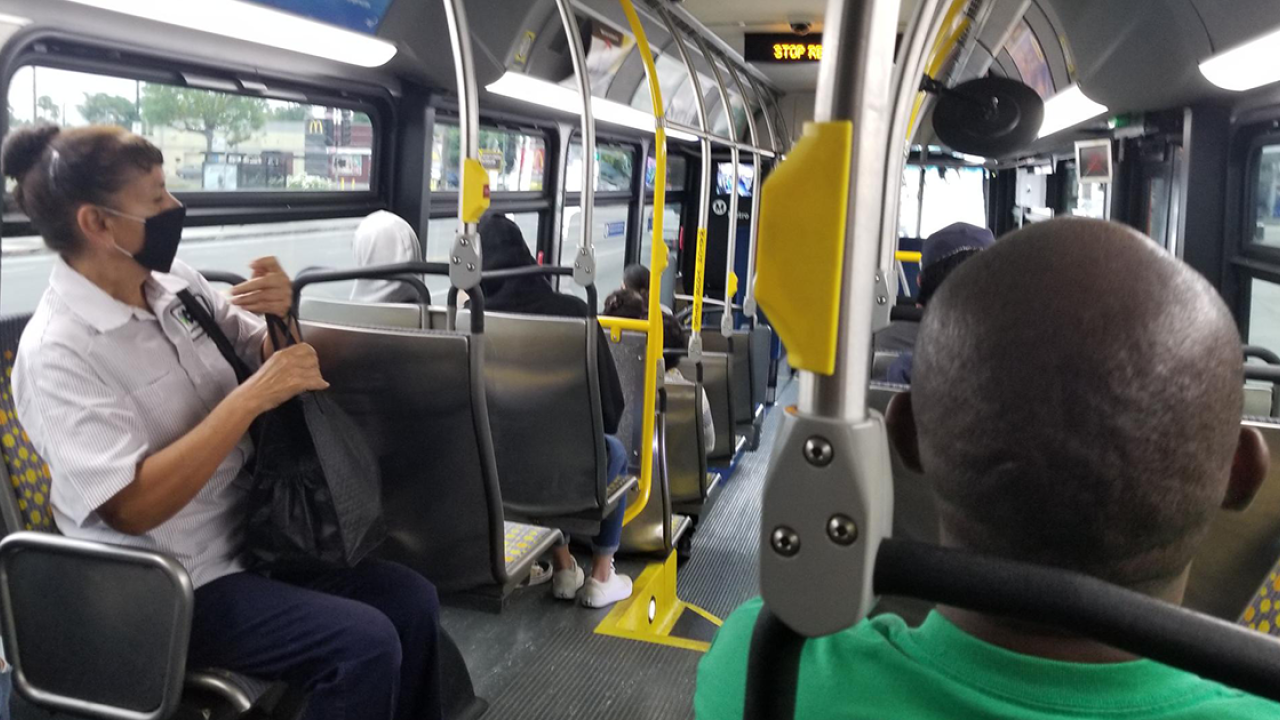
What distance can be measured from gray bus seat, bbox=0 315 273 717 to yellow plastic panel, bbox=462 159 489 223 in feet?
3.65

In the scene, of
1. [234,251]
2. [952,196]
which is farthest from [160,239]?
[952,196]

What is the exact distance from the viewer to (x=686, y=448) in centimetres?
511

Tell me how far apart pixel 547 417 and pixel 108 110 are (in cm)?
168

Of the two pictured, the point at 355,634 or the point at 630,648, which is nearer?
the point at 355,634

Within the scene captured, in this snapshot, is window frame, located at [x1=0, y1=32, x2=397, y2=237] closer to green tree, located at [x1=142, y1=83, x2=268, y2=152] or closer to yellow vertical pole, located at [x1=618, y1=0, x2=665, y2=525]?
green tree, located at [x1=142, y1=83, x2=268, y2=152]

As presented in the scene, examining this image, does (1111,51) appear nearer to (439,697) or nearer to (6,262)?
(439,697)

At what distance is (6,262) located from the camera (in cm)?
258

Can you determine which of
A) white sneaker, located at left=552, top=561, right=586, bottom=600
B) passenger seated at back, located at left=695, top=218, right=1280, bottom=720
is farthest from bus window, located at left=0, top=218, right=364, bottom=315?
passenger seated at back, located at left=695, top=218, right=1280, bottom=720

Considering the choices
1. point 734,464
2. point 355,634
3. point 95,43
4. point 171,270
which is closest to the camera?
point 355,634

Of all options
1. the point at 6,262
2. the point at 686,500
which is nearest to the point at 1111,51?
the point at 686,500

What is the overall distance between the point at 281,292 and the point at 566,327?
117cm

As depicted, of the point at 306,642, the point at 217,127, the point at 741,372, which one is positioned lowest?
the point at 306,642

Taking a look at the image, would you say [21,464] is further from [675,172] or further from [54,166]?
[675,172]

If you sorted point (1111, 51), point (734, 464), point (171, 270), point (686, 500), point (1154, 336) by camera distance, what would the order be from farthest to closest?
point (734, 464) → point (686, 500) → point (1111, 51) → point (171, 270) → point (1154, 336)
